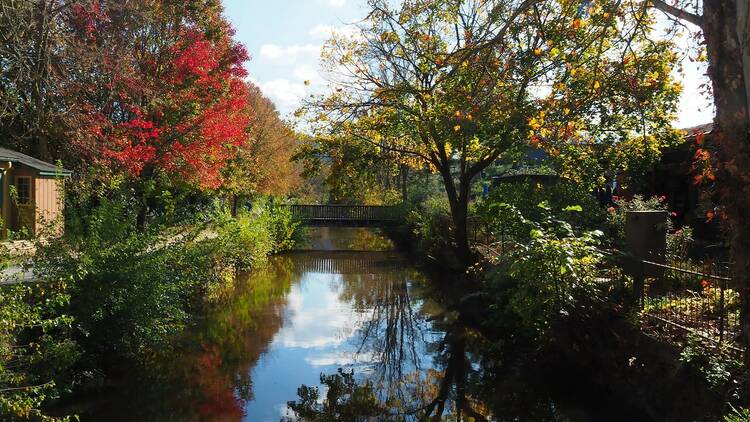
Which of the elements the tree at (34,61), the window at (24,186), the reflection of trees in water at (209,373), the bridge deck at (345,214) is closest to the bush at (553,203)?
the reflection of trees in water at (209,373)

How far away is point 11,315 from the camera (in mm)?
5633

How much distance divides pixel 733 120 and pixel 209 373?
8325 mm

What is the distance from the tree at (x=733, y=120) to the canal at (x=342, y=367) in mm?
3955

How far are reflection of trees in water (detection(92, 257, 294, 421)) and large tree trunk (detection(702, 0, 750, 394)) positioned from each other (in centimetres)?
633

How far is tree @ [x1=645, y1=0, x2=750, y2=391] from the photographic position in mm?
3982

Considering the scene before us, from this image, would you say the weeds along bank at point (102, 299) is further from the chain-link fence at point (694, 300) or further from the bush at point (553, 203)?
the chain-link fence at point (694, 300)

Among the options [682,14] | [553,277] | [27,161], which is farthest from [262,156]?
[682,14]

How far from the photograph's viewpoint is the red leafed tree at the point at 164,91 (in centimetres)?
1322

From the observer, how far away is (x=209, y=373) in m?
9.55

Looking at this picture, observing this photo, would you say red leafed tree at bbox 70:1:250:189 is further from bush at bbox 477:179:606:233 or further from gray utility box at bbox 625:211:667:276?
gray utility box at bbox 625:211:667:276

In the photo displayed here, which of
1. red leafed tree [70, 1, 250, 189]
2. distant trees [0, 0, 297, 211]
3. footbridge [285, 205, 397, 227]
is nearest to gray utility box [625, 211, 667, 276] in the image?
distant trees [0, 0, 297, 211]

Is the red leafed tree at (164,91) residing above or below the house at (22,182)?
above

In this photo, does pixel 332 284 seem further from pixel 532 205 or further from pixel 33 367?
pixel 33 367

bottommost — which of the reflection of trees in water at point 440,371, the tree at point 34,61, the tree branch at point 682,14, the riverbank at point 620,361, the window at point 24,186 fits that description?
the reflection of trees in water at point 440,371
